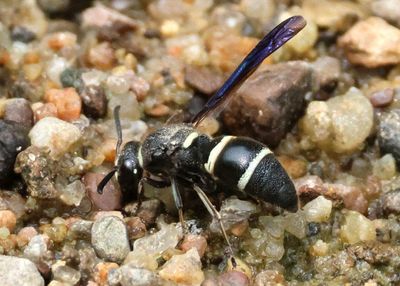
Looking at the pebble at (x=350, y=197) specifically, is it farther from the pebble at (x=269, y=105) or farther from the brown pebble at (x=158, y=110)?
the brown pebble at (x=158, y=110)

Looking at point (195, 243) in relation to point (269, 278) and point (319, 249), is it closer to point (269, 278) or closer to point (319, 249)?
point (269, 278)

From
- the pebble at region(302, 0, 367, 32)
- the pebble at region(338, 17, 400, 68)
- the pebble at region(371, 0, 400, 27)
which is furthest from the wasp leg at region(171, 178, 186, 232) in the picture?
the pebble at region(371, 0, 400, 27)

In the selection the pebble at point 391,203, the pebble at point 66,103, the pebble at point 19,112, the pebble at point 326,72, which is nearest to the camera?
the pebble at point 391,203

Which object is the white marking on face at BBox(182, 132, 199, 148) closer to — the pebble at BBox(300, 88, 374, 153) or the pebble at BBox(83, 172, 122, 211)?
the pebble at BBox(83, 172, 122, 211)

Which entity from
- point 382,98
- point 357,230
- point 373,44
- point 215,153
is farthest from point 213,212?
point 373,44

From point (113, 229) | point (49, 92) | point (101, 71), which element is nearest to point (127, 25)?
point (101, 71)

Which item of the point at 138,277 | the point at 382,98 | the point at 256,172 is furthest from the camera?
the point at 382,98

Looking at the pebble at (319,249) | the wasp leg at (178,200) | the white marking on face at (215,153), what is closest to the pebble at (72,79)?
the wasp leg at (178,200)
